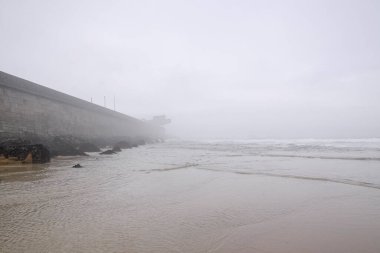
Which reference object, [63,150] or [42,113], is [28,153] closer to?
[63,150]

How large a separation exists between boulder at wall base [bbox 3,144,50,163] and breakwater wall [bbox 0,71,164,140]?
442cm

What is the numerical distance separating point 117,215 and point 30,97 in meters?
15.7

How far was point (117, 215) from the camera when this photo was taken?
304 centimetres

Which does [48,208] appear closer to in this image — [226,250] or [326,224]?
[226,250]

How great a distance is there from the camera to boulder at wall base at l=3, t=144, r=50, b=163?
8.77m

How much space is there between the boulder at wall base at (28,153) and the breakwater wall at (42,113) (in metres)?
4.42

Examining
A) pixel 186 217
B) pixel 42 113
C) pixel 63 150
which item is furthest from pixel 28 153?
pixel 42 113

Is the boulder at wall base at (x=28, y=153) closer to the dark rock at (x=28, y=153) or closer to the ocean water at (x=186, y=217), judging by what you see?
the dark rock at (x=28, y=153)

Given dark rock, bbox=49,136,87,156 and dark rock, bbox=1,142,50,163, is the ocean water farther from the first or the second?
dark rock, bbox=49,136,87,156

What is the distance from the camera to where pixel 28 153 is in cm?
884

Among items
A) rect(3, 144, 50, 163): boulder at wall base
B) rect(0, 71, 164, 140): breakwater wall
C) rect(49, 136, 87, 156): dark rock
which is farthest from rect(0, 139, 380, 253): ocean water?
rect(0, 71, 164, 140): breakwater wall

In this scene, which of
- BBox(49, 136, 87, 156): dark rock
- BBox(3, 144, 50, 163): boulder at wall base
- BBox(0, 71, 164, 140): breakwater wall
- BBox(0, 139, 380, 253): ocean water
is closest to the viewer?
BBox(0, 139, 380, 253): ocean water

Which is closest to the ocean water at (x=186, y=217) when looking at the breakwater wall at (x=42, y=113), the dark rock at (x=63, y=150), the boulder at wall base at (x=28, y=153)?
the boulder at wall base at (x=28, y=153)

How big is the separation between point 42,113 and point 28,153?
9.37 meters
